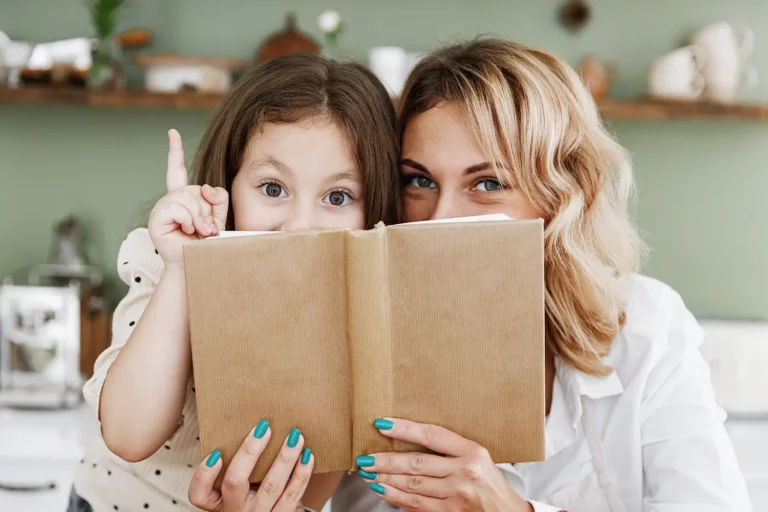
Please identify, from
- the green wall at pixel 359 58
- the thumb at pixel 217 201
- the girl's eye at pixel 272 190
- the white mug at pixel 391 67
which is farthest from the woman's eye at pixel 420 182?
the green wall at pixel 359 58

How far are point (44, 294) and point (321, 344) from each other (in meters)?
1.59

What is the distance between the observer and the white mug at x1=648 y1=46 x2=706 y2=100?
2209 mm

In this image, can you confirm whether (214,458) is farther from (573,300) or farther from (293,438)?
(573,300)

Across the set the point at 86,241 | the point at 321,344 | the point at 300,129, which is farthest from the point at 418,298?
the point at 86,241

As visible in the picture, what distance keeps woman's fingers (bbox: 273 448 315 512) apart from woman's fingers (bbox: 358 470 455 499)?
7 centimetres

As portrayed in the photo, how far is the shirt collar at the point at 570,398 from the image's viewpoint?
118cm

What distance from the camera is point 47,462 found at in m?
1.79

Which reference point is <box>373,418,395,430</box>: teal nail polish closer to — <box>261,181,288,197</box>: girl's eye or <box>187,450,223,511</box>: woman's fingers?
<box>187,450,223,511</box>: woman's fingers

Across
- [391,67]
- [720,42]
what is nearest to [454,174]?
[391,67]

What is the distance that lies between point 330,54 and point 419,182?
1.24 metres

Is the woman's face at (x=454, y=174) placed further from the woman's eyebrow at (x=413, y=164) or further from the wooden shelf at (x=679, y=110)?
the wooden shelf at (x=679, y=110)

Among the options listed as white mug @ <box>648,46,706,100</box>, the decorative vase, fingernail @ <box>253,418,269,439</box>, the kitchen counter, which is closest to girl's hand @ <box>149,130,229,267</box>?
fingernail @ <box>253,418,269,439</box>

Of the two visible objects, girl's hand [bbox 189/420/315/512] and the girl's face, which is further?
the girl's face

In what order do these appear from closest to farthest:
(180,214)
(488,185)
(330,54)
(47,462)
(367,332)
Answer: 1. (367,332)
2. (180,214)
3. (488,185)
4. (47,462)
5. (330,54)
